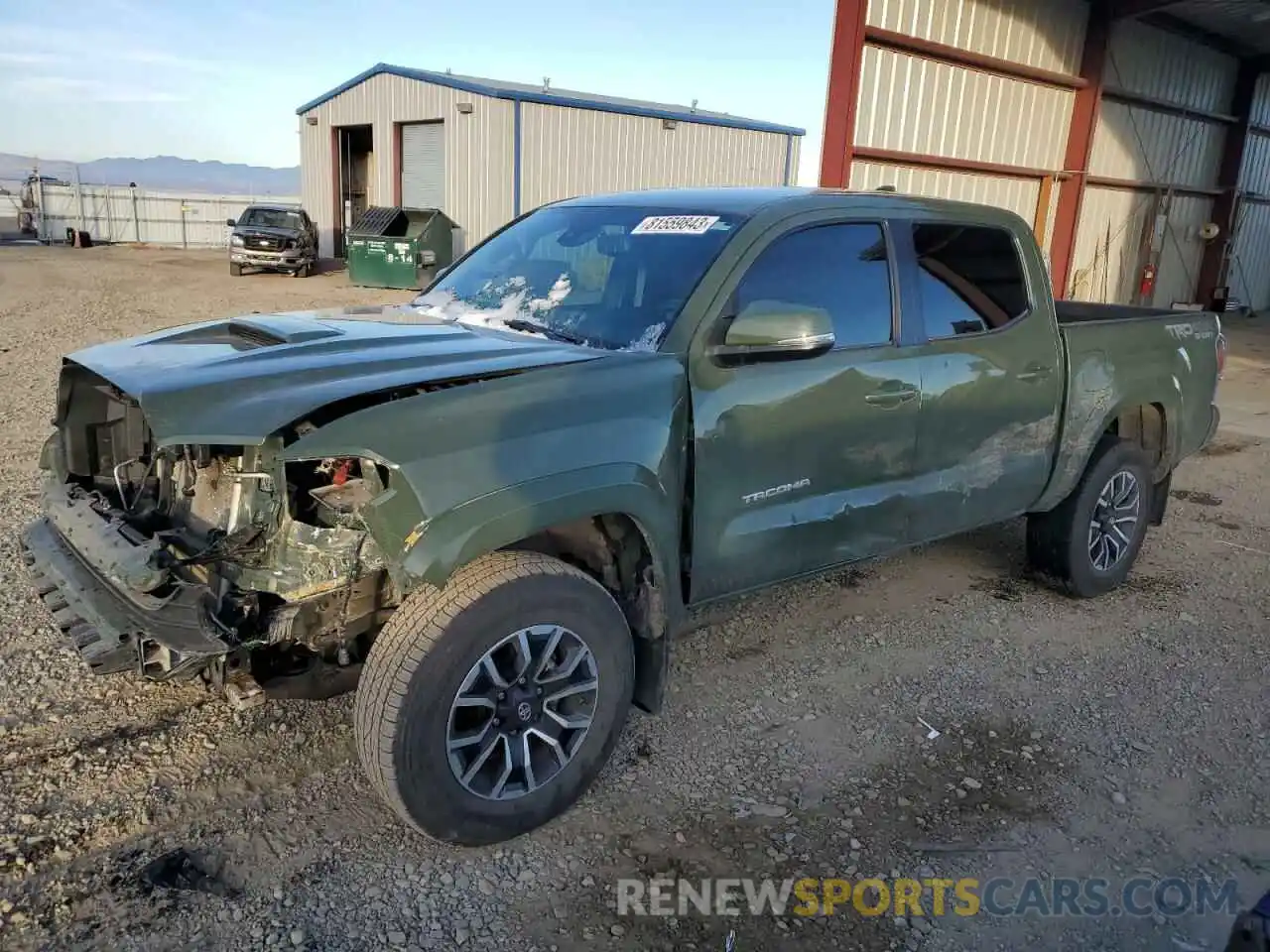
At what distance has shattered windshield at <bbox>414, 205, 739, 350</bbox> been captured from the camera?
3457 millimetres

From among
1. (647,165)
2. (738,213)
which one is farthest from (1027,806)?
(647,165)

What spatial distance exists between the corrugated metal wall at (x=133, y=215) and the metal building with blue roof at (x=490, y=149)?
10089mm

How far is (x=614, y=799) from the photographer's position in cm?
325

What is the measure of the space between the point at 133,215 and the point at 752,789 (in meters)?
39.2

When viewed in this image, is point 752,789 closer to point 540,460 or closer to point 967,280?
point 540,460

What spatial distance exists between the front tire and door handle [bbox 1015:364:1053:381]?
2.32 m

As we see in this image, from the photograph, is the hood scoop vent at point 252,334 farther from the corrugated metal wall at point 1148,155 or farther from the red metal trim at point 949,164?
the corrugated metal wall at point 1148,155

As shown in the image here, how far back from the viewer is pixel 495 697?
288 cm

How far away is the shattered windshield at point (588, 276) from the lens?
346cm

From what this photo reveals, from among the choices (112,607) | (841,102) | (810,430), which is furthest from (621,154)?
(112,607)

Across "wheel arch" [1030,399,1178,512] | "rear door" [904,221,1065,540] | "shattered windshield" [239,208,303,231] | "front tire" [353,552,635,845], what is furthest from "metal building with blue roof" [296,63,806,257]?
"front tire" [353,552,635,845]

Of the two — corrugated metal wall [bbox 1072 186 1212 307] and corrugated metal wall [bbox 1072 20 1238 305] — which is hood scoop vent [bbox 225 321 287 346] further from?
corrugated metal wall [bbox 1072 186 1212 307]

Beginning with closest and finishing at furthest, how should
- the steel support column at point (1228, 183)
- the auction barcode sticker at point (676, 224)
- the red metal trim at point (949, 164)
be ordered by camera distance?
1. the auction barcode sticker at point (676, 224)
2. the red metal trim at point (949, 164)
3. the steel support column at point (1228, 183)

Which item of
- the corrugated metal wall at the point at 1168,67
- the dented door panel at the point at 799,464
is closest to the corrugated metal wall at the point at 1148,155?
the corrugated metal wall at the point at 1168,67
